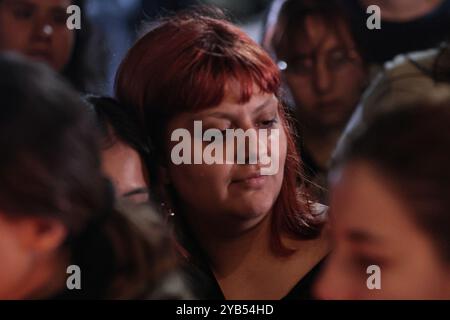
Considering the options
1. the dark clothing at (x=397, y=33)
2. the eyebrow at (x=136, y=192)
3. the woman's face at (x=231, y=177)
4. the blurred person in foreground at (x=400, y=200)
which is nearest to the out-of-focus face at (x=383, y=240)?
the blurred person in foreground at (x=400, y=200)

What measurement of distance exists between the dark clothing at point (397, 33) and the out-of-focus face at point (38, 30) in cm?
57

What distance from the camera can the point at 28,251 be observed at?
1.40 meters

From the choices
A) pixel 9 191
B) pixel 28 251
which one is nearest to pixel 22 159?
pixel 9 191

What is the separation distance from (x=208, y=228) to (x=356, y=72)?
433 millimetres

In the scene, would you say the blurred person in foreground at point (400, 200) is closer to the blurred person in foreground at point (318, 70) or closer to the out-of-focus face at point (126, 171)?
the blurred person in foreground at point (318, 70)

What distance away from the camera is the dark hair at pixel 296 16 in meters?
1.53

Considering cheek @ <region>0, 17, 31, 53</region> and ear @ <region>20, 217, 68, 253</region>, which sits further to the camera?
cheek @ <region>0, 17, 31, 53</region>

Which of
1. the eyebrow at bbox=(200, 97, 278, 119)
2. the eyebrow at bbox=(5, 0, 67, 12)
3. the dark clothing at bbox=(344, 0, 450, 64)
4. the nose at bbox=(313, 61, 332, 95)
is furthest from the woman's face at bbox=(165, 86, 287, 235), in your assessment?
the eyebrow at bbox=(5, 0, 67, 12)

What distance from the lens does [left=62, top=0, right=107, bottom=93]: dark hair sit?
1502mm

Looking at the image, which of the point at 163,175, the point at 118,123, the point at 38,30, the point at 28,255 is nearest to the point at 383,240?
the point at 163,175

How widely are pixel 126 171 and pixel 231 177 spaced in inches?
8.1

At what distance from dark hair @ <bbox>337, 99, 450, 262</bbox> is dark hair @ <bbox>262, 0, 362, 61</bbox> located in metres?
0.21

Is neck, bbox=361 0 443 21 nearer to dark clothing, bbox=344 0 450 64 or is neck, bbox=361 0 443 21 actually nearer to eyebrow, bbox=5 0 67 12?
dark clothing, bbox=344 0 450 64
